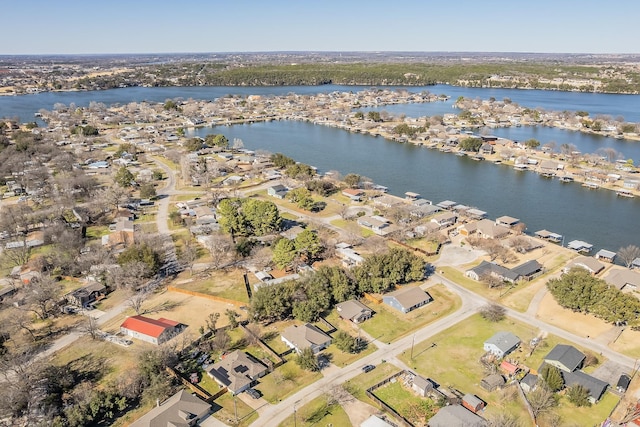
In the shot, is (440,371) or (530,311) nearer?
(440,371)

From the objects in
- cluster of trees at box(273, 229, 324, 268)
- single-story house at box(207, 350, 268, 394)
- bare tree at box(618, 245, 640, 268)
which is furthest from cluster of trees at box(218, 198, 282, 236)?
bare tree at box(618, 245, 640, 268)

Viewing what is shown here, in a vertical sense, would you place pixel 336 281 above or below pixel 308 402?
above

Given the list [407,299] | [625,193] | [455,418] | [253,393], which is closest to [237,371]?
[253,393]

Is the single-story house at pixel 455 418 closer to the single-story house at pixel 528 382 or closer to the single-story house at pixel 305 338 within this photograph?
the single-story house at pixel 528 382

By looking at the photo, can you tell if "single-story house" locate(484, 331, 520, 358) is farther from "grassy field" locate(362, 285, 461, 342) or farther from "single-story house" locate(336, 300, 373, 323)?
"single-story house" locate(336, 300, 373, 323)

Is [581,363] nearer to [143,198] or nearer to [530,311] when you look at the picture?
[530,311]

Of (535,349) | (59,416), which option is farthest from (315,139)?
(59,416)

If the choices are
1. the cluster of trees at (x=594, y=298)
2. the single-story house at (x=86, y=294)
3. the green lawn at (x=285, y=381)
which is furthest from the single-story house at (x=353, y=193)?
the green lawn at (x=285, y=381)
